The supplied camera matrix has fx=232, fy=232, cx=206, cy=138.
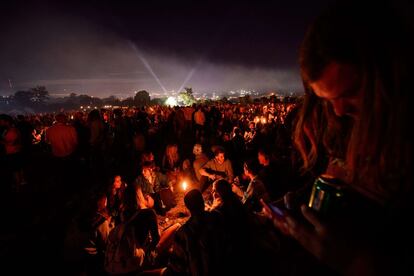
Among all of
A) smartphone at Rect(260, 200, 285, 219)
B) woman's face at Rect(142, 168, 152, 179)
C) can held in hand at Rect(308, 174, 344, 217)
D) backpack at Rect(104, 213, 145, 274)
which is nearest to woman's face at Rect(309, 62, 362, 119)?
can held in hand at Rect(308, 174, 344, 217)

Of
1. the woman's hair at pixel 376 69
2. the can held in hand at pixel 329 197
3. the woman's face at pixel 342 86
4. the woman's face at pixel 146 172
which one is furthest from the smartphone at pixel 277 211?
the woman's face at pixel 146 172

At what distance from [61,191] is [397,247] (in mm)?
7952

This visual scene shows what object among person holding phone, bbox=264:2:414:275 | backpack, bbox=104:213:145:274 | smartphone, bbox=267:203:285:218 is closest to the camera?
person holding phone, bbox=264:2:414:275

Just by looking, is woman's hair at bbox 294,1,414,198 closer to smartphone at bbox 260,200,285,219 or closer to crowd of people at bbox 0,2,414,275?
crowd of people at bbox 0,2,414,275

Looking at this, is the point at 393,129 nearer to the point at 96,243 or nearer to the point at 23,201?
the point at 96,243

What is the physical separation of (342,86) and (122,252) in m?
3.21

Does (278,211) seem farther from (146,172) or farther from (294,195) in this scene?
(146,172)

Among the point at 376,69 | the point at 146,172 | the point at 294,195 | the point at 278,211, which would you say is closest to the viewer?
the point at 376,69

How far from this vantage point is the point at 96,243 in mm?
3668

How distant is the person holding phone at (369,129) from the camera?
0.72 meters

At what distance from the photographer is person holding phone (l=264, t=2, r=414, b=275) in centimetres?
72

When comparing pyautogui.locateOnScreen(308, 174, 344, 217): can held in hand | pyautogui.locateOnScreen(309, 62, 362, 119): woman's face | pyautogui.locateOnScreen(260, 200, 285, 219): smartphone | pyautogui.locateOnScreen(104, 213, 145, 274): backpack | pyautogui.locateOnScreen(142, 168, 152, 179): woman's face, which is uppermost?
pyautogui.locateOnScreen(309, 62, 362, 119): woman's face

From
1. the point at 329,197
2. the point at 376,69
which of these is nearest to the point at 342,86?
the point at 376,69

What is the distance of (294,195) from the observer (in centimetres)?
117
